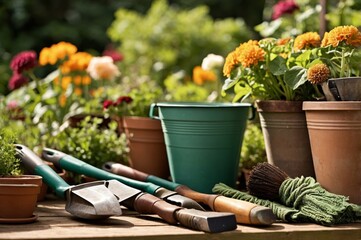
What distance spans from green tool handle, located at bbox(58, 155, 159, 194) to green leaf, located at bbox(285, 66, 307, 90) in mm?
585

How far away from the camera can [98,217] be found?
83.8 inches

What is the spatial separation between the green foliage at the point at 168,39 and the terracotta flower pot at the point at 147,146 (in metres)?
3.32

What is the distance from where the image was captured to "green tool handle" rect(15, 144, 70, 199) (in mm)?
2430

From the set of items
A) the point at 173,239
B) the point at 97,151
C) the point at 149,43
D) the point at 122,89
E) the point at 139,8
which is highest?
the point at 139,8

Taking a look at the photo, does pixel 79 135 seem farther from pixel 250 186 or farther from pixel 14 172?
pixel 250 186

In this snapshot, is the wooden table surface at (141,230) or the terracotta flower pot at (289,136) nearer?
the wooden table surface at (141,230)

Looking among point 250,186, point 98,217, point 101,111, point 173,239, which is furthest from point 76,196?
point 101,111

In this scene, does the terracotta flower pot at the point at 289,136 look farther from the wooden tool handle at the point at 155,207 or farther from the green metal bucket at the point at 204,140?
the wooden tool handle at the point at 155,207

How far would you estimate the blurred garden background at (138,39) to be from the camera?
3.44 metres

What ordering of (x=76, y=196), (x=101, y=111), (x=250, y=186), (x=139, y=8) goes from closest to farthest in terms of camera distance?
(x=76, y=196)
(x=250, y=186)
(x=101, y=111)
(x=139, y=8)

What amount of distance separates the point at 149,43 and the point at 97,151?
146 inches

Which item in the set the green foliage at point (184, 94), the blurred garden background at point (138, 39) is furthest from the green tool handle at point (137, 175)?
the green foliage at point (184, 94)

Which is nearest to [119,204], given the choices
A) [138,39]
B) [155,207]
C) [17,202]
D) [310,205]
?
[155,207]

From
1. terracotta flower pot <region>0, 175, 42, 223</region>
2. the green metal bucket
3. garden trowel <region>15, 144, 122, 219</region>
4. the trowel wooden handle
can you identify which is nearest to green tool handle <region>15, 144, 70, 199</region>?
garden trowel <region>15, 144, 122, 219</region>
